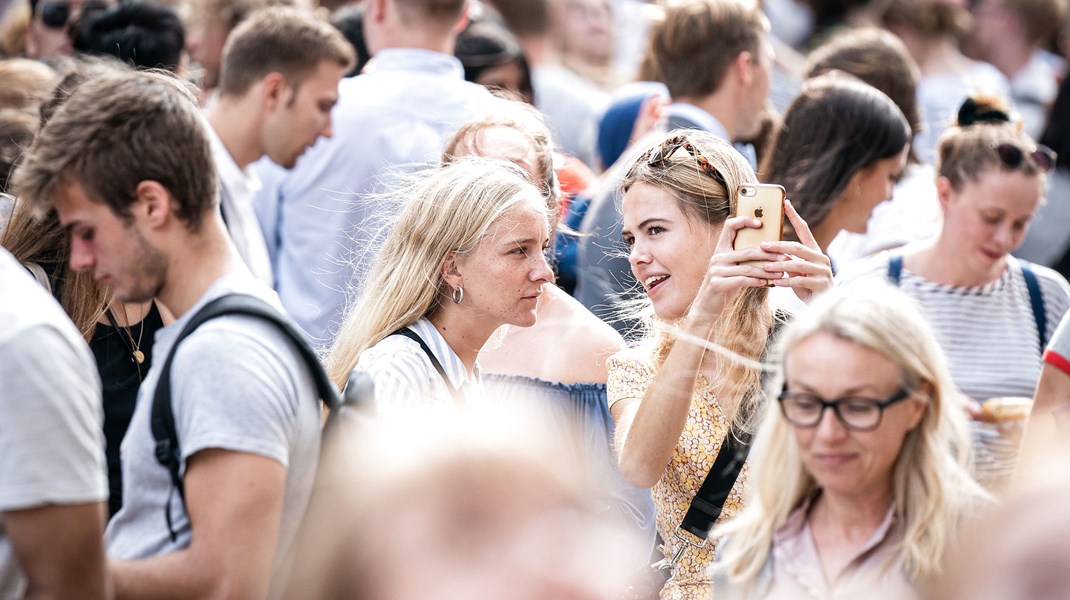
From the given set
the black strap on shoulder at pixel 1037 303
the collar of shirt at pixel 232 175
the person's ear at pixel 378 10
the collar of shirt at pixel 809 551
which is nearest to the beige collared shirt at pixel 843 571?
the collar of shirt at pixel 809 551

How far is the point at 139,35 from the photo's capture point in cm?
584

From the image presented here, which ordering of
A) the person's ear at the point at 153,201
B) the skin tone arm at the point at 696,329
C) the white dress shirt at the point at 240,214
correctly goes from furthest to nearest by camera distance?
the white dress shirt at the point at 240,214, the skin tone arm at the point at 696,329, the person's ear at the point at 153,201

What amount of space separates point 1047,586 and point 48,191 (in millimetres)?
1922

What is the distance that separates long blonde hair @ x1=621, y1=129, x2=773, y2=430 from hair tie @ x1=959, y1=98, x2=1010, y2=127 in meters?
1.41

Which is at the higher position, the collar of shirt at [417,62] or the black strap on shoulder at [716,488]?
the black strap on shoulder at [716,488]

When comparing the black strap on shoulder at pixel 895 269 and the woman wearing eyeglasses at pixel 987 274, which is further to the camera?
the black strap on shoulder at pixel 895 269

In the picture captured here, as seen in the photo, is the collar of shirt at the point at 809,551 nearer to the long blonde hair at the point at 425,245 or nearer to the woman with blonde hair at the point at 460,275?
the woman with blonde hair at the point at 460,275

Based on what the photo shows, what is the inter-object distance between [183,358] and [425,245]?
1064mm

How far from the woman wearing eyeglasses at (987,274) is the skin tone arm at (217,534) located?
7.53 feet

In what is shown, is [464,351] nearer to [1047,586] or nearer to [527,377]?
[527,377]

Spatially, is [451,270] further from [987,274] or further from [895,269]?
[987,274]

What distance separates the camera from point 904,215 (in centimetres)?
488

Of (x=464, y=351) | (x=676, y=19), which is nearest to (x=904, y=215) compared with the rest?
(x=676, y=19)

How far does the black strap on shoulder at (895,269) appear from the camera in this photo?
4023 mm
